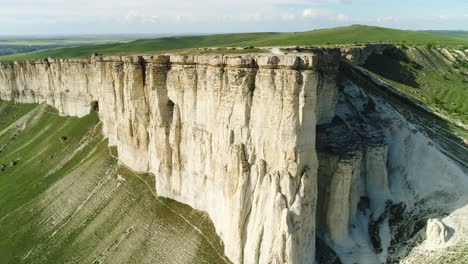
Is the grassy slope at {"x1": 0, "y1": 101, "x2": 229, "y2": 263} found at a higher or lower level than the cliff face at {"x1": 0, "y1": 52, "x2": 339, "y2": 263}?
lower

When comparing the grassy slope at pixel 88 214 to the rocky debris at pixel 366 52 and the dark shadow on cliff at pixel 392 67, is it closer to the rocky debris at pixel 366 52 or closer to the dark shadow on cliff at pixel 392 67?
the rocky debris at pixel 366 52

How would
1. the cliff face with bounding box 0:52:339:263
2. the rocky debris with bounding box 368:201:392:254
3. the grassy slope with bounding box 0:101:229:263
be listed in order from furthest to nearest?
the grassy slope with bounding box 0:101:229:263 < the rocky debris with bounding box 368:201:392:254 < the cliff face with bounding box 0:52:339:263

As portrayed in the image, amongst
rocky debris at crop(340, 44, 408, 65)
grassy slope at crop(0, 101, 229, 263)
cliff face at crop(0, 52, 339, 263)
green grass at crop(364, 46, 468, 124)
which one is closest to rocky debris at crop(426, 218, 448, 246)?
cliff face at crop(0, 52, 339, 263)

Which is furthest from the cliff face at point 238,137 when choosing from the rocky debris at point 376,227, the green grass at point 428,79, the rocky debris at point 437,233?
the green grass at point 428,79

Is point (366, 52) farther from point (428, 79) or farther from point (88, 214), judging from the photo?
point (88, 214)

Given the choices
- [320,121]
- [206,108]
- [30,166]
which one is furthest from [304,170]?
[30,166]

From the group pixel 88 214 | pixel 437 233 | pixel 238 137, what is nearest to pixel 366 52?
pixel 437 233

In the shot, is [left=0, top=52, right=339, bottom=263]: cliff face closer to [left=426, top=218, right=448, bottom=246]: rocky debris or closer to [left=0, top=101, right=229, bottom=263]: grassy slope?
[left=0, top=101, right=229, bottom=263]: grassy slope
